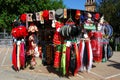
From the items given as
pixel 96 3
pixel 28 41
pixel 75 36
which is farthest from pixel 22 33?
pixel 96 3

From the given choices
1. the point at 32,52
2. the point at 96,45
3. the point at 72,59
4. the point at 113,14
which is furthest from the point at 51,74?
the point at 113,14

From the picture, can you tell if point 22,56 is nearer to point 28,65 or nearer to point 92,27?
point 28,65

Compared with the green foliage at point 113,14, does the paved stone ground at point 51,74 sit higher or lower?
lower

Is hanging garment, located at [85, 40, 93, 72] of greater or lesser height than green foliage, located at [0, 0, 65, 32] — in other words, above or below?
below

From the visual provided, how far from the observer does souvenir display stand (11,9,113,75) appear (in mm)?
10797

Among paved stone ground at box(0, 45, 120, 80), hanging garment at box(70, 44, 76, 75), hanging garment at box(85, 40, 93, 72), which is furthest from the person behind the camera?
hanging garment at box(85, 40, 93, 72)

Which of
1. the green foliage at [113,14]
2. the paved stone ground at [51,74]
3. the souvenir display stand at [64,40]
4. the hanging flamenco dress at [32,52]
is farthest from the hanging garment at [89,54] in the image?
the green foliage at [113,14]

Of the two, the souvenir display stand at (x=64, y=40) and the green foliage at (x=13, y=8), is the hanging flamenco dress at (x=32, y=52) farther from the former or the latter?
the green foliage at (x=13, y=8)

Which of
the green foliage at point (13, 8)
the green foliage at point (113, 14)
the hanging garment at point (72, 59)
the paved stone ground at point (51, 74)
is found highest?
the green foliage at point (13, 8)

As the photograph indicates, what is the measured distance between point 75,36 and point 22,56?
2.73 meters

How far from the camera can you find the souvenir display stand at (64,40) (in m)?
10.8

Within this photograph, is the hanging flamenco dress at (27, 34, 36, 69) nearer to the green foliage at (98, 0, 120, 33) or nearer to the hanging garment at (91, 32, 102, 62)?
the hanging garment at (91, 32, 102, 62)

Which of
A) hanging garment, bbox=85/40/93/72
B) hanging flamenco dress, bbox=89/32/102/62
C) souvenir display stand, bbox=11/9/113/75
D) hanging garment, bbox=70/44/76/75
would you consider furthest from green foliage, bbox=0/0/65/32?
hanging garment, bbox=70/44/76/75

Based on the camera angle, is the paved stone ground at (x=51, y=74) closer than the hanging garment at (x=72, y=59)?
No
